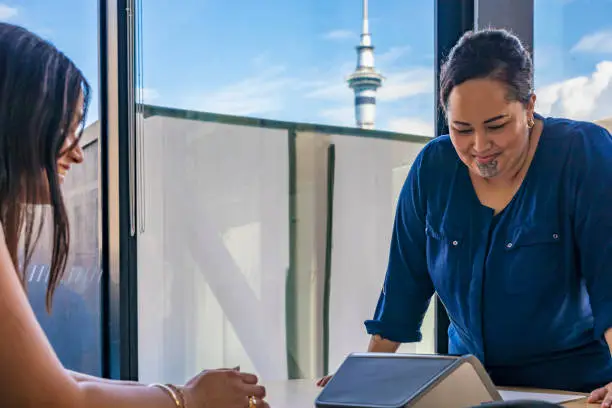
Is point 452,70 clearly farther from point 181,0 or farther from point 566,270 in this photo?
point 181,0

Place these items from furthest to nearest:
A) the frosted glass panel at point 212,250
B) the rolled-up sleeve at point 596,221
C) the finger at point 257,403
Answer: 1. the frosted glass panel at point 212,250
2. the rolled-up sleeve at point 596,221
3. the finger at point 257,403

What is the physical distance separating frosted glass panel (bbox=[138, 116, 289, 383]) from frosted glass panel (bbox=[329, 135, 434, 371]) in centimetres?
21

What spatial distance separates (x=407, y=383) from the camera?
1083 mm

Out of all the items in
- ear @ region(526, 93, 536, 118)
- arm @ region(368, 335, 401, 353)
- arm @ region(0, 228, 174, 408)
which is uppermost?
ear @ region(526, 93, 536, 118)

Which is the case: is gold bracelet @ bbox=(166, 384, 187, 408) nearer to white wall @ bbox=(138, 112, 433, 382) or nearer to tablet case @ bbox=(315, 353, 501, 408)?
tablet case @ bbox=(315, 353, 501, 408)

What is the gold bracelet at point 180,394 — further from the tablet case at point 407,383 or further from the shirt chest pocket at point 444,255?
the shirt chest pocket at point 444,255

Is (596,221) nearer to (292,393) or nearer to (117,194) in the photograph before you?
(292,393)

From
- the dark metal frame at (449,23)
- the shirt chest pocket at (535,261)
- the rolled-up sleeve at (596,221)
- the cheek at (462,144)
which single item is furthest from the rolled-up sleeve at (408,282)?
the dark metal frame at (449,23)

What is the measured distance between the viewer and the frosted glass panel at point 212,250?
261 cm

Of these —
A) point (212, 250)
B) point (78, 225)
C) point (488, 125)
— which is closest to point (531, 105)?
point (488, 125)

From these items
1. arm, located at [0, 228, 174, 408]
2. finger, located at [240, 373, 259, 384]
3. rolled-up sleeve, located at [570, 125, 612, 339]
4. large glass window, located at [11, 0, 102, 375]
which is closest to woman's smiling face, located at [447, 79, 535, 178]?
rolled-up sleeve, located at [570, 125, 612, 339]

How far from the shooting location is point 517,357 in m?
1.63

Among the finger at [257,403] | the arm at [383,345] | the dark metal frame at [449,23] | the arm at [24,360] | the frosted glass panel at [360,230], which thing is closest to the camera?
the arm at [24,360]

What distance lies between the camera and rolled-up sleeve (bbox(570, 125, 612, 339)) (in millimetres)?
1538
